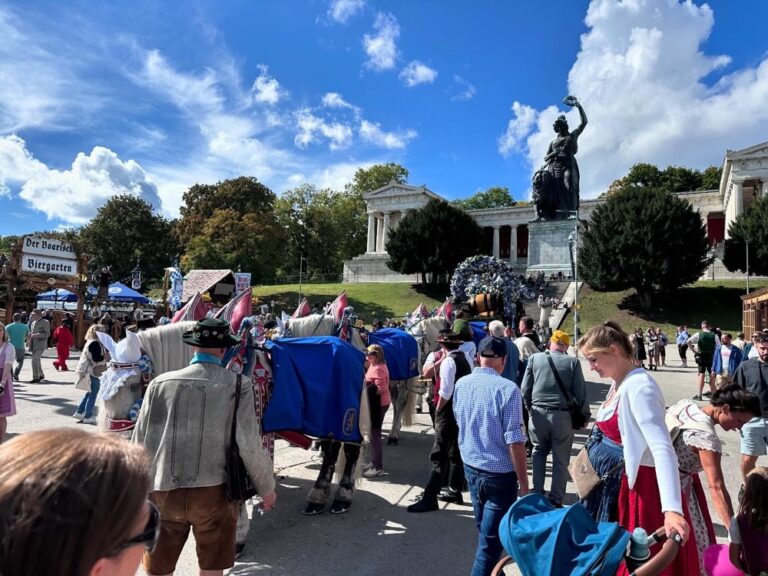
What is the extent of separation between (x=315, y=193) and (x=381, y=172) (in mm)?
12380

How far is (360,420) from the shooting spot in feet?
18.4

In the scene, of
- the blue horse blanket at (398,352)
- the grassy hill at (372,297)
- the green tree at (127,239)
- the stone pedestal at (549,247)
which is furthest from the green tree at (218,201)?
the blue horse blanket at (398,352)

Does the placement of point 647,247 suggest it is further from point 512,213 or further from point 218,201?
point 218,201

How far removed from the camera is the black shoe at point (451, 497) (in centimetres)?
557

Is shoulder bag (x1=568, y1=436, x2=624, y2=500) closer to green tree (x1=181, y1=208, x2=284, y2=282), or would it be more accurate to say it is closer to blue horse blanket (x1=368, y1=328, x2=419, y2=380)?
blue horse blanket (x1=368, y1=328, x2=419, y2=380)

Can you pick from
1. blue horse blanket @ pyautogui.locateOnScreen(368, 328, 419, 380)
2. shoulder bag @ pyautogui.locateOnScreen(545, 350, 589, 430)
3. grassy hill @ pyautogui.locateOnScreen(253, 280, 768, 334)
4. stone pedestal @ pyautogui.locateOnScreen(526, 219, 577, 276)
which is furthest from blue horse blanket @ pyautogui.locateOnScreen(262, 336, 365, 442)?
stone pedestal @ pyautogui.locateOnScreen(526, 219, 577, 276)

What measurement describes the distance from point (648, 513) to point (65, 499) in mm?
2619

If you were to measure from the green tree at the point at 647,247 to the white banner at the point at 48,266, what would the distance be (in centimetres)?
3331

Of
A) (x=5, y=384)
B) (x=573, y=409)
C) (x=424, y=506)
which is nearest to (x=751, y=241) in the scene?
(x=573, y=409)

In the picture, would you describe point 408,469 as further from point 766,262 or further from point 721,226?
point 721,226

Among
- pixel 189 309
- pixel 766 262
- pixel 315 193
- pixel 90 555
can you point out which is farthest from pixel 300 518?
pixel 315 193

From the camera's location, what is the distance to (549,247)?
112 ft

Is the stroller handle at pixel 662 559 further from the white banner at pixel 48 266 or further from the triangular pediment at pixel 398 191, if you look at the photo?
the triangular pediment at pixel 398 191

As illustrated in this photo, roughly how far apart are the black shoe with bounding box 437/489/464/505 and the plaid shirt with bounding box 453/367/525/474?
88.5 inches
